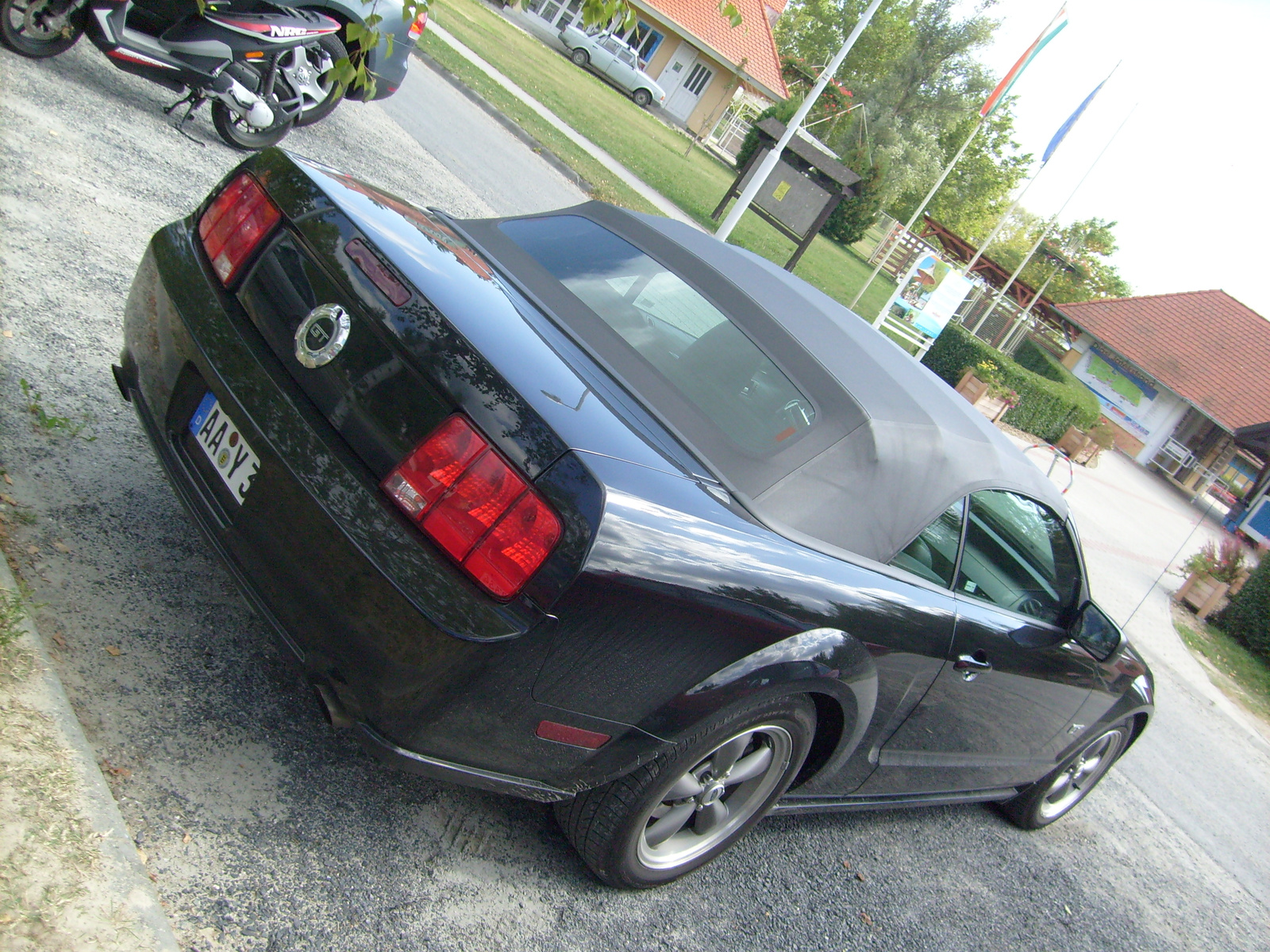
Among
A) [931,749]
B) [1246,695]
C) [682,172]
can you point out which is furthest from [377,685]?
[682,172]

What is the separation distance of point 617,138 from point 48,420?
60.3 ft

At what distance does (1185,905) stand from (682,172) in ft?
64.8

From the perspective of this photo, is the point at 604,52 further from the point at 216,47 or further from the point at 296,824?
the point at 296,824

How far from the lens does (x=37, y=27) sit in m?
5.90

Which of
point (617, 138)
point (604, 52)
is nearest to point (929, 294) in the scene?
point (617, 138)

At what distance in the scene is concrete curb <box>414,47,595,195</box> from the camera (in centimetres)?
1315

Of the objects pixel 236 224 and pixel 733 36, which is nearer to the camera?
pixel 236 224

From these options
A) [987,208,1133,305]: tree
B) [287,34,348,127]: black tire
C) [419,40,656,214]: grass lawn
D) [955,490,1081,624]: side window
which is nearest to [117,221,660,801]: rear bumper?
[955,490,1081,624]: side window

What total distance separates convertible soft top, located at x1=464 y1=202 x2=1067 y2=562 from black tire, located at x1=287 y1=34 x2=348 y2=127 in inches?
184

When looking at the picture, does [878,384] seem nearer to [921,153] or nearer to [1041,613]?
[1041,613]

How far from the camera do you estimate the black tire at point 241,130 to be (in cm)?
678

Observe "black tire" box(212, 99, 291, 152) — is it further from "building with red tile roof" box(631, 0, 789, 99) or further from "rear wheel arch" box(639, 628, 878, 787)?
"building with red tile roof" box(631, 0, 789, 99)

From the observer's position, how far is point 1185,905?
173 inches

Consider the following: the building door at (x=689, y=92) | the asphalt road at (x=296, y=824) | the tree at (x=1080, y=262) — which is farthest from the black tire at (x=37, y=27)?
the tree at (x=1080, y=262)
